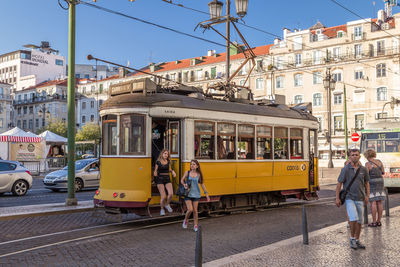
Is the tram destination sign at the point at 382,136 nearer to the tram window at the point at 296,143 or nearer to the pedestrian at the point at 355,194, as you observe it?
the tram window at the point at 296,143

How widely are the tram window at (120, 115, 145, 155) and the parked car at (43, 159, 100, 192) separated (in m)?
10.7

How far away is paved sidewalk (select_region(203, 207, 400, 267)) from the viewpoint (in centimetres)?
681

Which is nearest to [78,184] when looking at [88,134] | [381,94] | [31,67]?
[381,94]

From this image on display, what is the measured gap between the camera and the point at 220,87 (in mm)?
13992

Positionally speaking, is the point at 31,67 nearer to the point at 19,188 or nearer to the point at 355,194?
the point at 19,188

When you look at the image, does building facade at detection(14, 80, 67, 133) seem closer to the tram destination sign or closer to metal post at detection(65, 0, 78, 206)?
the tram destination sign

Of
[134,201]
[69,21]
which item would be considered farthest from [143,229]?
[69,21]

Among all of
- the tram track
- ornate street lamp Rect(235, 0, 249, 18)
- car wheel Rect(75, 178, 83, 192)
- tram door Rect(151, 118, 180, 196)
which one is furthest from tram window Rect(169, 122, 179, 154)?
car wheel Rect(75, 178, 83, 192)

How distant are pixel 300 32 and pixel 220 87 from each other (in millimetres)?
50355

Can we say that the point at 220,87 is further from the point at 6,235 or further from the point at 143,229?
the point at 6,235

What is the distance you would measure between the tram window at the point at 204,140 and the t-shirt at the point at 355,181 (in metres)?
4.22

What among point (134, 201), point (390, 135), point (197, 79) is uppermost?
point (197, 79)

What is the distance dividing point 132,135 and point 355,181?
5.10 metres

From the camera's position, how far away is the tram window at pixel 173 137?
1112cm
